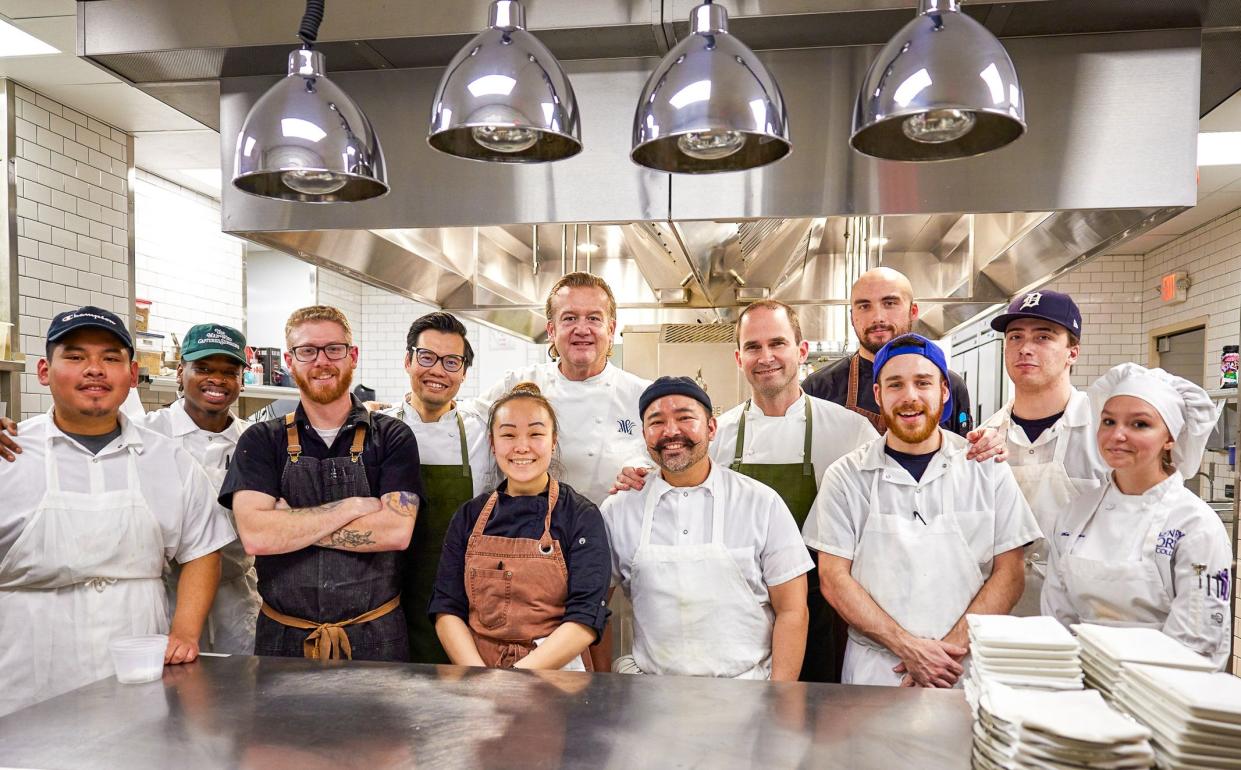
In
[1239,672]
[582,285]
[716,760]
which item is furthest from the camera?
[1239,672]

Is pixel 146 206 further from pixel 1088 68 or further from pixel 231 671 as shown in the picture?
pixel 1088 68

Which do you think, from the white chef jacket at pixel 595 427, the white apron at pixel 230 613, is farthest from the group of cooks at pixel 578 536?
the white chef jacket at pixel 595 427

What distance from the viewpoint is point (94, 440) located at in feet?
7.58

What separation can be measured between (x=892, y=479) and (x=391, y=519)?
140 cm

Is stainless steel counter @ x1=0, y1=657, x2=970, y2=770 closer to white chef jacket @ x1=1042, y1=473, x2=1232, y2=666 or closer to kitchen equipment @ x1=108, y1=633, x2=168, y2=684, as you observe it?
kitchen equipment @ x1=108, y1=633, x2=168, y2=684

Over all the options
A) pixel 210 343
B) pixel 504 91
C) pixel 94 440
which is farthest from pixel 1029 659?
pixel 210 343

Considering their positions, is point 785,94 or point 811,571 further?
point 811,571

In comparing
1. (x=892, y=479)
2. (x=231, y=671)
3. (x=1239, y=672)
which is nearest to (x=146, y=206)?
(x=231, y=671)

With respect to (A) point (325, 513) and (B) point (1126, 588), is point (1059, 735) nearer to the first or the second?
(B) point (1126, 588)

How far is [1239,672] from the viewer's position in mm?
4043

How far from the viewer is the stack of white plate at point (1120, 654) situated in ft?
4.42

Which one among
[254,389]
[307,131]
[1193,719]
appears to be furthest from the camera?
[254,389]

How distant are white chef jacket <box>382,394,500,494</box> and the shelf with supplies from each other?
2.56 m

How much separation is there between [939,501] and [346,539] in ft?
5.35
